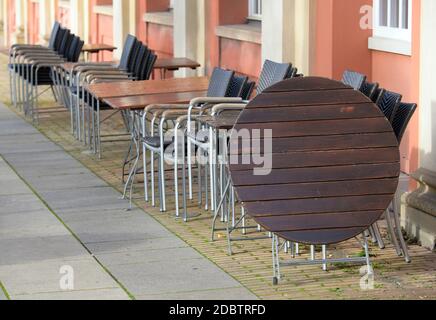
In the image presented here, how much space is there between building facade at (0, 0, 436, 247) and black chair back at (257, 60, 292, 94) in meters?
0.94

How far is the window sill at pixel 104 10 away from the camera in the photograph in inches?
807

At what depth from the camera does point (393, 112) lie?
25.6 ft

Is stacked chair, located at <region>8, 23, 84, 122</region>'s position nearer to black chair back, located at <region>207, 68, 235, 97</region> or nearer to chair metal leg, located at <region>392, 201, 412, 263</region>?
black chair back, located at <region>207, 68, 235, 97</region>

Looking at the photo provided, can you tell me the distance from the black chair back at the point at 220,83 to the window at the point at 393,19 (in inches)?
67.1

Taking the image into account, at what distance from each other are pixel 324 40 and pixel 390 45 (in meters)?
0.77

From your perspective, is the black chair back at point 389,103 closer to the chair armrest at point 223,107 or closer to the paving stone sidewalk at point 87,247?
the chair armrest at point 223,107

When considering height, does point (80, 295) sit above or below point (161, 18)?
below

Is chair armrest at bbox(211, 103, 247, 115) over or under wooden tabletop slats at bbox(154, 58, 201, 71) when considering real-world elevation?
over

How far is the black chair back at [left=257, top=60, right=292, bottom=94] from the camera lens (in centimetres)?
917

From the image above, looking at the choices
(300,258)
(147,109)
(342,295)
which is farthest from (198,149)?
(342,295)

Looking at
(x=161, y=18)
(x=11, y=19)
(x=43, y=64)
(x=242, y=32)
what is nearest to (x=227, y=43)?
(x=242, y=32)

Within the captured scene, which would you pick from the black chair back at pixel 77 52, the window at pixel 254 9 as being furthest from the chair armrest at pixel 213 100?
the black chair back at pixel 77 52

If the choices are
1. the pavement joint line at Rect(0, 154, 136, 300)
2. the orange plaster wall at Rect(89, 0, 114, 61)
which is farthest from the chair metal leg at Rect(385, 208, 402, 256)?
the orange plaster wall at Rect(89, 0, 114, 61)

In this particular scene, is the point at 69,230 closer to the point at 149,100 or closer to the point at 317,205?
the point at 149,100
